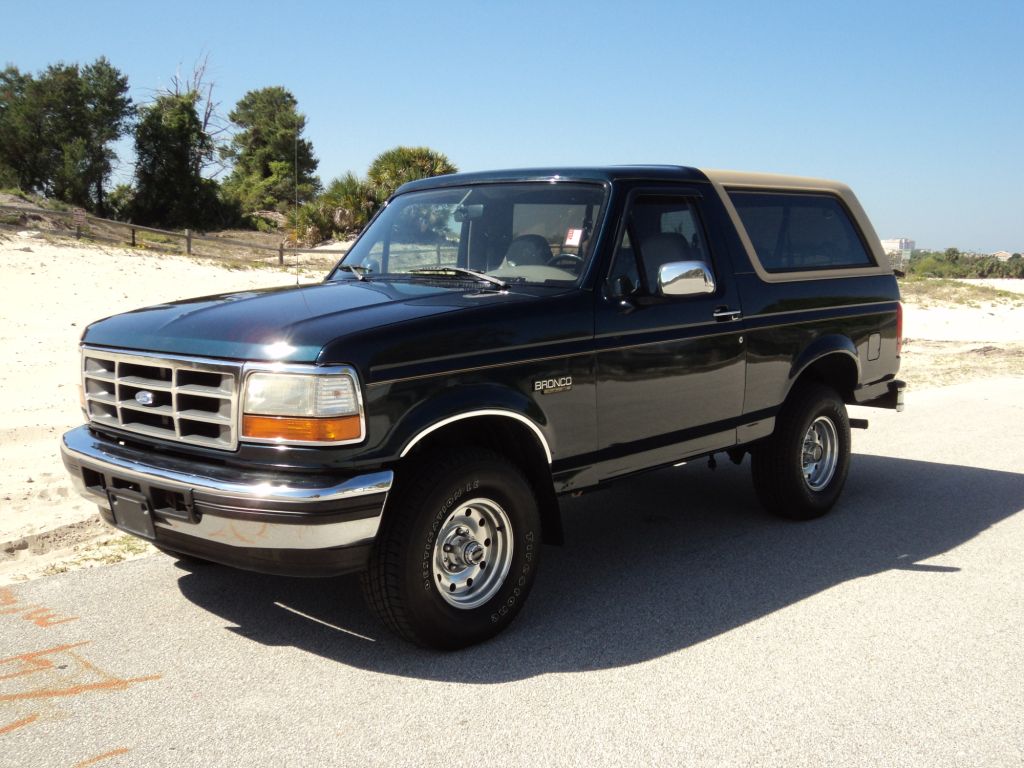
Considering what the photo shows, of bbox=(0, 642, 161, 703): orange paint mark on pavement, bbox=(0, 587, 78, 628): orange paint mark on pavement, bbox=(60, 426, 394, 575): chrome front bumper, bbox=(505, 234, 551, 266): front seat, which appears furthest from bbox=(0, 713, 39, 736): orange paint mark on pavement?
bbox=(505, 234, 551, 266): front seat

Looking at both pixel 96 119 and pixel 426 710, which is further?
pixel 96 119

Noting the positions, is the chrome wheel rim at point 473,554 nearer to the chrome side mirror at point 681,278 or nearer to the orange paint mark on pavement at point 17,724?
the chrome side mirror at point 681,278

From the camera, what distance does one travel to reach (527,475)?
4629 mm

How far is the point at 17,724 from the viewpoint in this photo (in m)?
3.54

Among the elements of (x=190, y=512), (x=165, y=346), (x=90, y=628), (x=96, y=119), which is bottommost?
(x=90, y=628)

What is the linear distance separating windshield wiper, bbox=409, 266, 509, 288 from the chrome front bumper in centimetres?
132

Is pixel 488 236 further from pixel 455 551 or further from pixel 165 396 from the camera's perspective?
pixel 165 396

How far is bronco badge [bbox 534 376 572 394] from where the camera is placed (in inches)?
173

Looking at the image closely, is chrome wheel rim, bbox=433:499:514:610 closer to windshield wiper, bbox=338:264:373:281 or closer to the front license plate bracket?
the front license plate bracket

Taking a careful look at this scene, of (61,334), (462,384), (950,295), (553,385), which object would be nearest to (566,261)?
(553,385)

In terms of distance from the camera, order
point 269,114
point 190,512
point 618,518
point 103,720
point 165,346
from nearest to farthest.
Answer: point 103,720, point 190,512, point 165,346, point 618,518, point 269,114

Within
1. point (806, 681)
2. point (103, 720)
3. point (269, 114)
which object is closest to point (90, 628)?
point (103, 720)

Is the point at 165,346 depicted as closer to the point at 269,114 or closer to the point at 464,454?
the point at 464,454

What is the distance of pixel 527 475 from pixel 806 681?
151 cm
